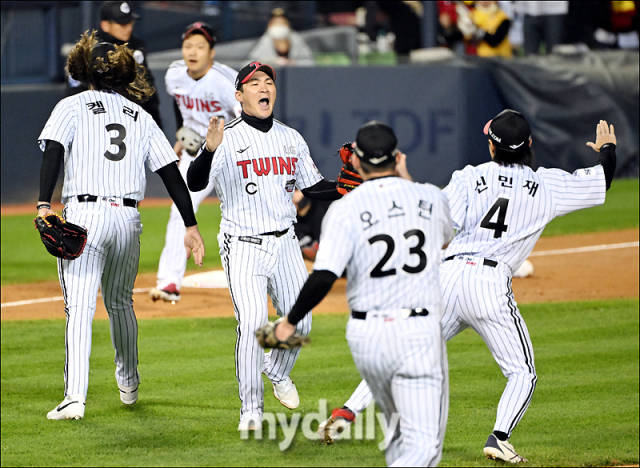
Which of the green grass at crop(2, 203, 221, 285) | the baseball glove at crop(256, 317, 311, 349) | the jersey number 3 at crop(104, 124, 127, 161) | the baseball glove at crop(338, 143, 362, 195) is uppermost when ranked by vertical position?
the jersey number 3 at crop(104, 124, 127, 161)

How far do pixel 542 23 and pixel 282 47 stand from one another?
4604mm

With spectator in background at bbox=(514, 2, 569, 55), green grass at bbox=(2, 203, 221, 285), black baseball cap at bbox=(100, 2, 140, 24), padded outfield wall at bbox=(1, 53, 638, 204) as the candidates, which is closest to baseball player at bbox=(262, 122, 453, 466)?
black baseball cap at bbox=(100, 2, 140, 24)

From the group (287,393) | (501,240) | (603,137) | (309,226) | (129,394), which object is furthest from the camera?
(309,226)

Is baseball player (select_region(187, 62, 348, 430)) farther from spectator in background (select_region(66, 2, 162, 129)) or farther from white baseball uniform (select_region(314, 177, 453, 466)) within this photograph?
spectator in background (select_region(66, 2, 162, 129))

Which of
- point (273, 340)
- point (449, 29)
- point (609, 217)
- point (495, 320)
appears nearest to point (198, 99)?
point (495, 320)

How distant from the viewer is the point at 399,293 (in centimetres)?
372

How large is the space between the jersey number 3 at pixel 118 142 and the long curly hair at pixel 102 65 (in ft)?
0.98

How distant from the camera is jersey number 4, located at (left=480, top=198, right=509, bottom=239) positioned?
15.7 feet

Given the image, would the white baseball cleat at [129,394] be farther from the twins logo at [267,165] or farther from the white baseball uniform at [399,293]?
the white baseball uniform at [399,293]

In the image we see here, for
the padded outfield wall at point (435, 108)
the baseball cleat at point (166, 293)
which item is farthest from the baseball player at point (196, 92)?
the padded outfield wall at point (435, 108)

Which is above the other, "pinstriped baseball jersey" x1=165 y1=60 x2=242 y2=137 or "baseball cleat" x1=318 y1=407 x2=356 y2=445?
"pinstriped baseball jersey" x1=165 y1=60 x2=242 y2=137

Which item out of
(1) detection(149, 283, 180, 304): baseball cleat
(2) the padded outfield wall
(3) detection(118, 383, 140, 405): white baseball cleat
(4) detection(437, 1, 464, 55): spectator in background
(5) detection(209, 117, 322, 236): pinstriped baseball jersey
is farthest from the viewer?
(4) detection(437, 1, 464, 55): spectator in background

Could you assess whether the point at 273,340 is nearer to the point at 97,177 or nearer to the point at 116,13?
the point at 97,177

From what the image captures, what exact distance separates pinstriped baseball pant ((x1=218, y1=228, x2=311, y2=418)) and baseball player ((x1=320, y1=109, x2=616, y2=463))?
19.7 inches
